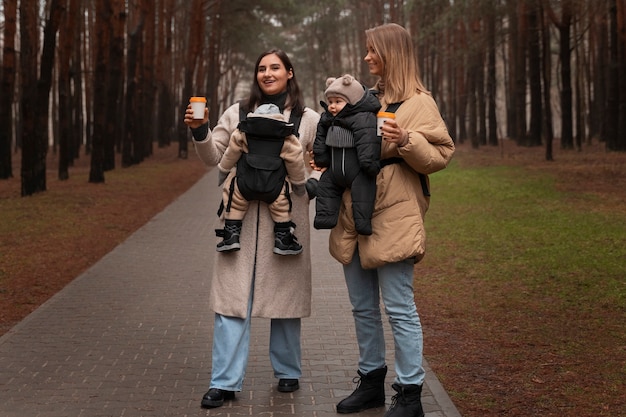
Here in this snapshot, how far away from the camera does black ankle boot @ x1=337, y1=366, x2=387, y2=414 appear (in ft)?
17.8

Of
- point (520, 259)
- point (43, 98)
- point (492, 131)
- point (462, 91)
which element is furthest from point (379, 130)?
Answer: point (462, 91)

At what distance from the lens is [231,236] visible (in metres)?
5.54

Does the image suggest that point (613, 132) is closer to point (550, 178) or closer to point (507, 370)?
point (550, 178)

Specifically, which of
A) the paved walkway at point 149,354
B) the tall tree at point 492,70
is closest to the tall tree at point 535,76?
the tall tree at point 492,70

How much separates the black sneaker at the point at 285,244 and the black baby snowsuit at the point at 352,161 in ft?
1.34

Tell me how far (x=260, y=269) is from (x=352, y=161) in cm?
95

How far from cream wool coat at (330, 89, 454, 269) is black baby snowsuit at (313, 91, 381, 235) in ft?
0.24

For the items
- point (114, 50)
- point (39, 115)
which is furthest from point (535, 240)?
point (114, 50)

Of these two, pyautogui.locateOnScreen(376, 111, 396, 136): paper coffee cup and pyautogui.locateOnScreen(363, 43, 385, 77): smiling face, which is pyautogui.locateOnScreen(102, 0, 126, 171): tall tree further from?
pyautogui.locateOnScreen(376, 111, 396, 136): paper coffee cup

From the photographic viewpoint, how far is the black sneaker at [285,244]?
5570mm

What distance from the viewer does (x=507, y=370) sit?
6.50m

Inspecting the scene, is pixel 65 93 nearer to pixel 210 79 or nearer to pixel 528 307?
pixel 528 307

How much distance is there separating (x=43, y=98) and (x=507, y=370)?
16312mm

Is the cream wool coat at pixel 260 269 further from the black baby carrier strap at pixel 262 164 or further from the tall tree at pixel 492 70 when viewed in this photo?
the tall tree at pixel 492 70
